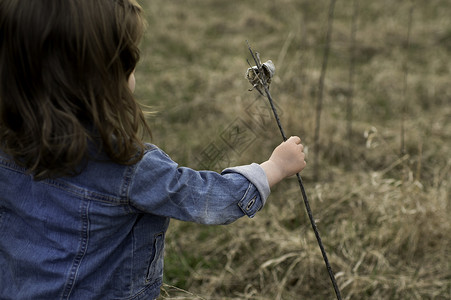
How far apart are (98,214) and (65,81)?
0.30 meters

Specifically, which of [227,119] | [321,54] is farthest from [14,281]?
[321,54]

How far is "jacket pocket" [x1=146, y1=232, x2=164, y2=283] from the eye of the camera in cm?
126

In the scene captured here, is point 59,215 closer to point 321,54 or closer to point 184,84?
point 184,84

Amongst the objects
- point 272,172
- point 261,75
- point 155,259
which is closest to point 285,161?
point 272,172

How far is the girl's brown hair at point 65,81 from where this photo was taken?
1.01m

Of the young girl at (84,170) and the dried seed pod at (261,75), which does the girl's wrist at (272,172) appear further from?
the dried seed pod at (261,75)

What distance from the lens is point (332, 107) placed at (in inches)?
147

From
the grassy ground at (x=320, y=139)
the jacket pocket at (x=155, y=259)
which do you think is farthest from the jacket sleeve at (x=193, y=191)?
the grassy ground at (x=320, y=139)

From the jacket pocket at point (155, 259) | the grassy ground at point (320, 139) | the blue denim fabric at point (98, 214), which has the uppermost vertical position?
the blue denim fabric at point (98, 214)

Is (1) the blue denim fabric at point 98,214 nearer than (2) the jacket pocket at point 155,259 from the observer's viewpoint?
Yes

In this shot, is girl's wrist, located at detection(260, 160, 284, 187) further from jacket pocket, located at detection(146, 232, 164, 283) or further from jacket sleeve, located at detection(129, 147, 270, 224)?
jacket pocket, located at detection(146, 232, 164, 283)

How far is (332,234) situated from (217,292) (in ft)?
1.95

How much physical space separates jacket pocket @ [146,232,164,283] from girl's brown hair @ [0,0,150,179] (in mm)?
272

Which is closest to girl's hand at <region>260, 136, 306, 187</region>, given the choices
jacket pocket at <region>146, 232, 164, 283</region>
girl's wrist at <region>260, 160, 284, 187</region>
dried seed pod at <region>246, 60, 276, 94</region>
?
girl's wrist at <region>260, 160, 284, 187</region>
